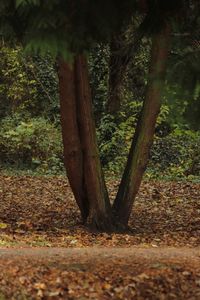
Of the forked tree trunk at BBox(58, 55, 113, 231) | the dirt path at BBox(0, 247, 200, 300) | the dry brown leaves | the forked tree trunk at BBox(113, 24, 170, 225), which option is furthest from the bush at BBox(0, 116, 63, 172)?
the dirt path at BBox(0, 247, 200, 300)

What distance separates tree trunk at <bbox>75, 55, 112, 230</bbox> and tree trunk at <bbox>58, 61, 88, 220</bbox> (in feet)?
0.28

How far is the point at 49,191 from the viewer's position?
15477mm

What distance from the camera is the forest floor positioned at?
6.15 metres

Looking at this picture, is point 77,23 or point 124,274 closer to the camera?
point 77,23

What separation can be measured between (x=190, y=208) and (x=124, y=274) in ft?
24.2

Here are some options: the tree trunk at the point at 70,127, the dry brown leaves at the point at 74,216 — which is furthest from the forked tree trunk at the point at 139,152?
the tree trunk at the point at 70,127

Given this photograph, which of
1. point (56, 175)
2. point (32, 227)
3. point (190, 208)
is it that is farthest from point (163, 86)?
point (56, 175)

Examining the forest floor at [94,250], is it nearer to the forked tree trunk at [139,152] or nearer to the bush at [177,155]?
the forked tree trunk at [139,152]

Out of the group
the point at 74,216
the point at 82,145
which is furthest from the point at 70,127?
the point at 74,216

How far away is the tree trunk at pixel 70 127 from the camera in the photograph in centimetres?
938

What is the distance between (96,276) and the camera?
253 inches

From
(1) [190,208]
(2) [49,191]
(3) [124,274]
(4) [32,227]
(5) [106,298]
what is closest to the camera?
(5) [106,298]

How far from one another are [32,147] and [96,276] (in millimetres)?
13956

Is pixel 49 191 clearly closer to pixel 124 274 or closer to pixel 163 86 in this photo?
pixel 124 274
